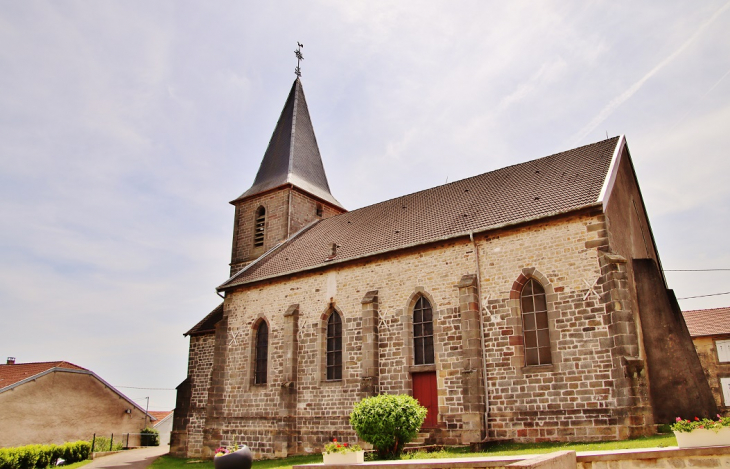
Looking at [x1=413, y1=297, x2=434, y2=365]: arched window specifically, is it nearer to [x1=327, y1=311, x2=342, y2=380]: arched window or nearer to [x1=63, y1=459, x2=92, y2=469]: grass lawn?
[x1=327, y1=311, x2=342, y2=380]: arched window

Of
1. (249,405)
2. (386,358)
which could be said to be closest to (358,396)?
(386,358)

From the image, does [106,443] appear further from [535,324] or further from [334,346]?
[535,324]

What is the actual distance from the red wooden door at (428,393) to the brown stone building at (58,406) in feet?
69.0

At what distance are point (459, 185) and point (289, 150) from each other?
38.2ft

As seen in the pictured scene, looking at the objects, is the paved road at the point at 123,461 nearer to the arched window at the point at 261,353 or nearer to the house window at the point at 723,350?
the arched window at the point at 261,353

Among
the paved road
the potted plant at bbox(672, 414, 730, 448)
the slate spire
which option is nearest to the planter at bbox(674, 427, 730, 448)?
the potted plant at bbox(672, 414, 730, 448)

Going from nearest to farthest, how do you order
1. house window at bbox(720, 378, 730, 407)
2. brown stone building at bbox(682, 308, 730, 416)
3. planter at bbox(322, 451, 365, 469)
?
planter at bbox(322, 451, 365, 469) → house window at bbox(720, 378, 730, 407) → brown stone building at bbox(682, 308, 730, 416)

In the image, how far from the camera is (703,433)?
8.15m

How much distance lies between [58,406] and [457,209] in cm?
2346

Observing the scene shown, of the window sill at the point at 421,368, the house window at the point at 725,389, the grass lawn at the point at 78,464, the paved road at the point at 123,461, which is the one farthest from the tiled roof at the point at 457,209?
the house window at the point at 725,389

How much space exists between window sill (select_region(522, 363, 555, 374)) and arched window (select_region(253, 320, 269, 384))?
33.1 feet

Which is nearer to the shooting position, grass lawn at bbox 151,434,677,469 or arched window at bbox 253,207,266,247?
grass lawn at bbox 151,434,677,469

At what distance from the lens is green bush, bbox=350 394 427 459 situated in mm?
13008

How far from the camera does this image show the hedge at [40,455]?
68.5 ft
